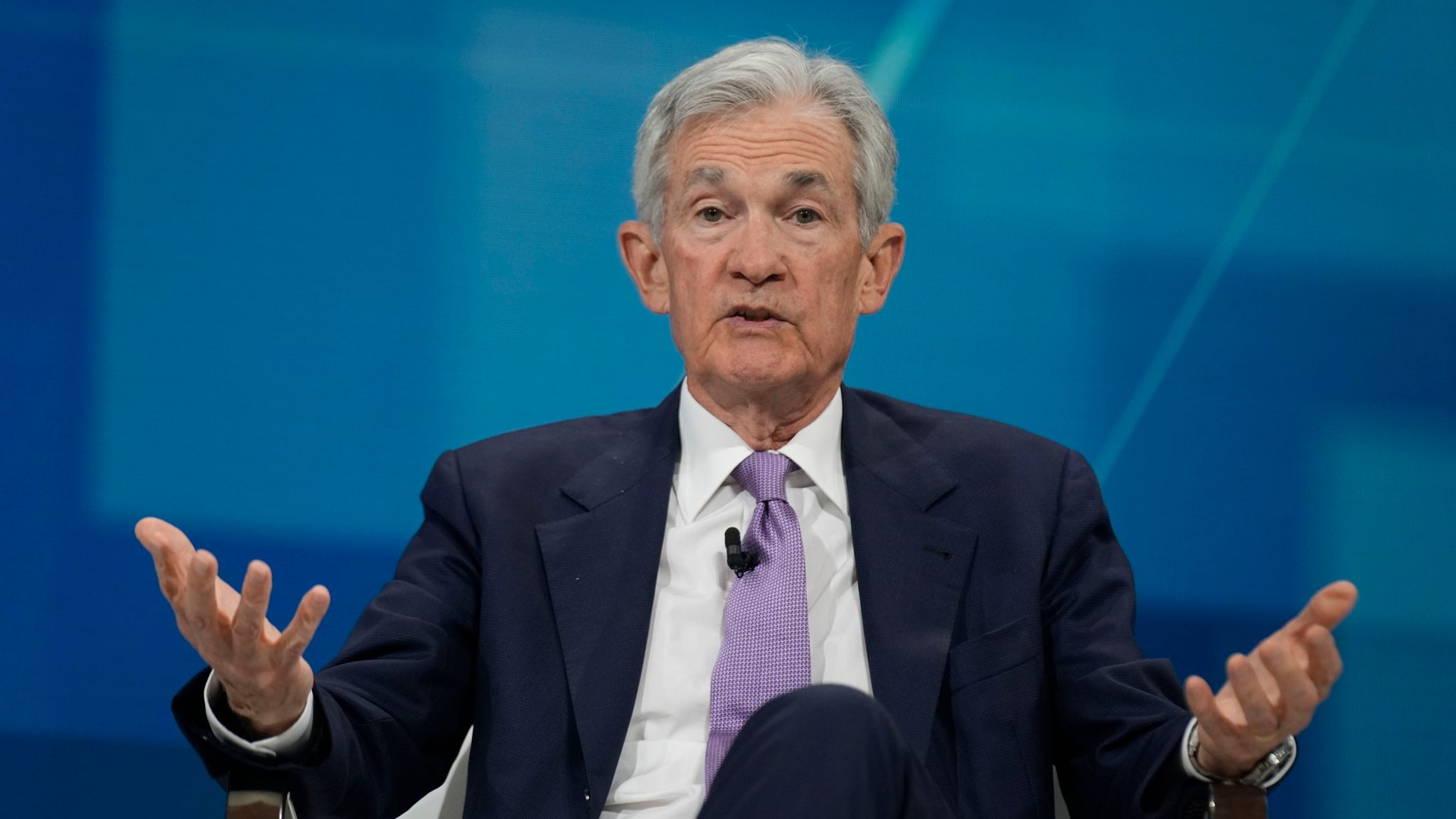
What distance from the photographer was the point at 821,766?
4.80 feet

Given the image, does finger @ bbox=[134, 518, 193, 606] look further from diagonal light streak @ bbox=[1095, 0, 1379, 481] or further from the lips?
diagonal light streak @ bbox=[1095, 0, 1379, 481]

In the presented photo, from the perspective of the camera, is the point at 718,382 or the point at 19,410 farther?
the point at 19,410

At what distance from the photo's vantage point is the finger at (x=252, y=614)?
148 centimetres

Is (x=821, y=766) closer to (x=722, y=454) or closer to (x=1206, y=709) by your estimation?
(x=1206, y=709)

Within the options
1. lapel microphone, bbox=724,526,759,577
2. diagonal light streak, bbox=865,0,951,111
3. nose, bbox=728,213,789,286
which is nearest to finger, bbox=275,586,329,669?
lapel microphone, bbox=724,526,759,577

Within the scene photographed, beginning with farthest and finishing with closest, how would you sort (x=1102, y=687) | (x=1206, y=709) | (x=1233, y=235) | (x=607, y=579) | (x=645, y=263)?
(x=1233, y=235) < (x=645, y=263) < (x=607, y=579) < (x=1102, y=687) < (x=1206, y=709)

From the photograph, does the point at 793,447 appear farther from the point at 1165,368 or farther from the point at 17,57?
the point at 17,57

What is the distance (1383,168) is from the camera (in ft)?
9.27

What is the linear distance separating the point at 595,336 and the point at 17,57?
3.52 feet

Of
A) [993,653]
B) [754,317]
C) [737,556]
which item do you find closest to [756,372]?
[754,317]

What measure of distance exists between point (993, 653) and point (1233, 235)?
1193mm

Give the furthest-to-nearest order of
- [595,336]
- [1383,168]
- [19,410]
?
1. [1383,168]
2. [595,336]
3. [19,410]

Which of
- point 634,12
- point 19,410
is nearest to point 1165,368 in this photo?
point 634,12

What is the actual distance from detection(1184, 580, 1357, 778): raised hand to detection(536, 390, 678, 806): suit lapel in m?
0.73
